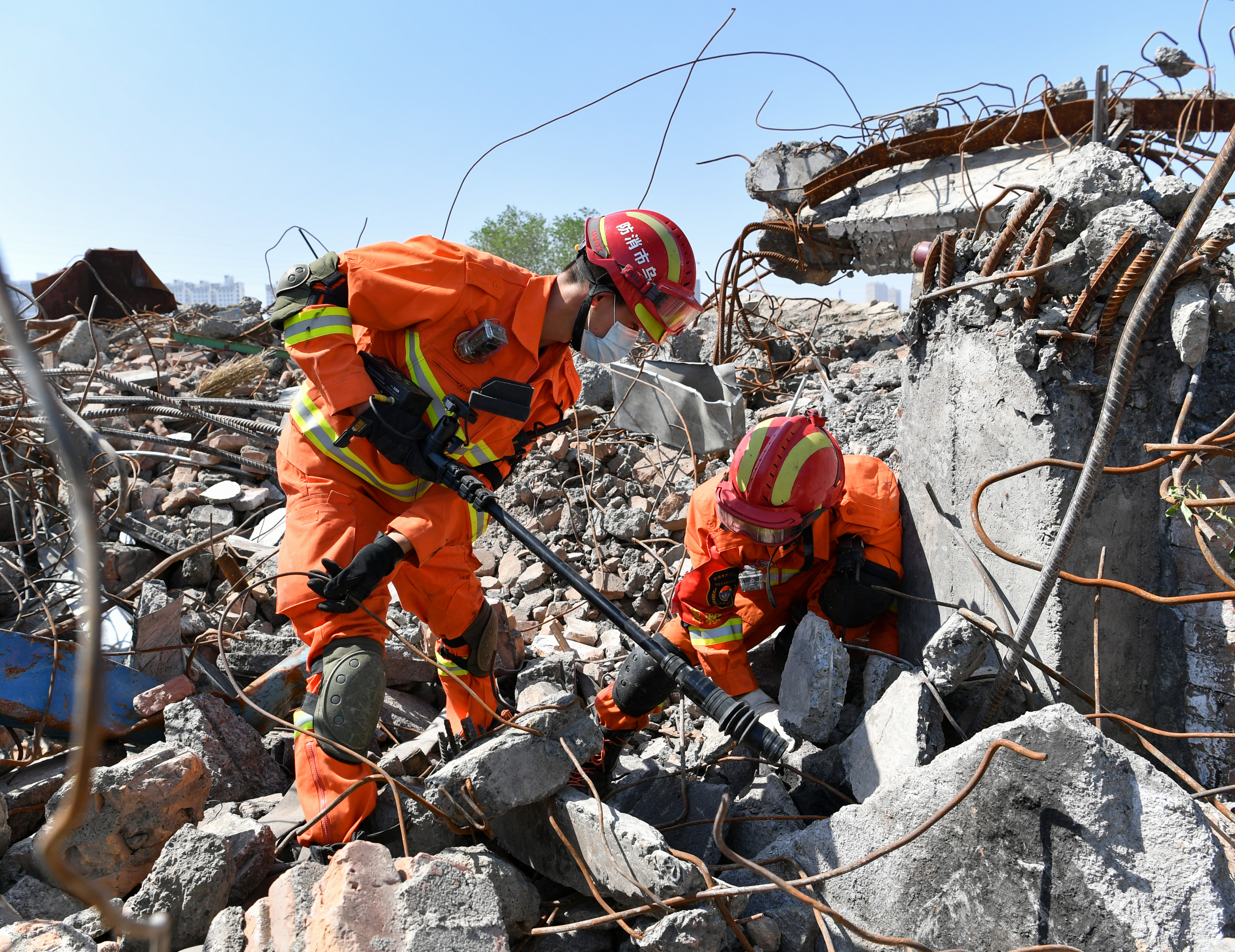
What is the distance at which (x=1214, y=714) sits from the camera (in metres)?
2.38

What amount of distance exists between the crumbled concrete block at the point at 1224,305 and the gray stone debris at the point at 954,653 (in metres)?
1.16

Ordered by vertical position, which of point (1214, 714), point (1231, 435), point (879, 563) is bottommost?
point (1214, 714)

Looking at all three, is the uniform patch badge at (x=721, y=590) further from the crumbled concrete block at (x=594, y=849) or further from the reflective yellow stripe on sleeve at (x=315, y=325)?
the reflective yellow stripe on sleeve at (x=315, y=325)

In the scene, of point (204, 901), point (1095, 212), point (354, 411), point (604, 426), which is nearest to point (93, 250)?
point (604, 426)

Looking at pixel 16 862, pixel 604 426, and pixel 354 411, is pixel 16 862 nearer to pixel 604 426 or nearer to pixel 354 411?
pixel 354 411

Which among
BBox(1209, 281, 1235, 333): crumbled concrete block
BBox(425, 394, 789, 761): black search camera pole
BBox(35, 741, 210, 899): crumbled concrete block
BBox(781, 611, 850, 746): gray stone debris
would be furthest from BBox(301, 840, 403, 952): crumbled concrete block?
BBox(1209, 281, 1235, 333): crumbled concrete block

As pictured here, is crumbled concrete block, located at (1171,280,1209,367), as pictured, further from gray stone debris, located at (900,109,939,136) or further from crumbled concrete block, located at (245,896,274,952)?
gray stone debris, located at (900,109,939,136)

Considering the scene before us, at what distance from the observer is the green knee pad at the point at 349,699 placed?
249 cm

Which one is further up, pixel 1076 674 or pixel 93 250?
pixel 93 250

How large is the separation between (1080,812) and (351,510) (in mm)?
2413

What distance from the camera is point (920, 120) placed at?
6.76 m

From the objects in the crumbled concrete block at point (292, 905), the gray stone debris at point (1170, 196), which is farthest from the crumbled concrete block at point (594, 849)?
the gray stone debris at point (1170, 196)

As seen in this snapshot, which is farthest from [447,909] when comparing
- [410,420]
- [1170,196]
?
[1170,196]

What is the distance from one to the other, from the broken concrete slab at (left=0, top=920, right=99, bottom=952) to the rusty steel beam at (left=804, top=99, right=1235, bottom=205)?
593 cm
